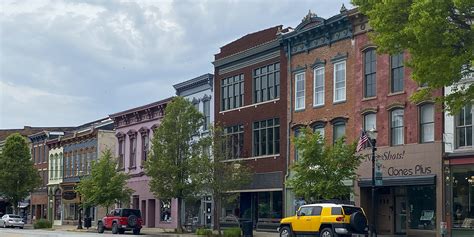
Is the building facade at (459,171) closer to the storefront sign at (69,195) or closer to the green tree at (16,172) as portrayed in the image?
the storefront sign at (69,195)

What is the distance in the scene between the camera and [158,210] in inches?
2345

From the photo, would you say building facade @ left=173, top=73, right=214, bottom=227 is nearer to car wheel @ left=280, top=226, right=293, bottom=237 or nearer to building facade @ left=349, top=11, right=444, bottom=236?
building facade @ left=349, top=11, right=444, bottom=236

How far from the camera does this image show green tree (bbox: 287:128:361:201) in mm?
34781

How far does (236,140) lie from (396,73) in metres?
15.4

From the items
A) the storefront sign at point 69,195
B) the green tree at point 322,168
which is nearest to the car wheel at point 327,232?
the green tree at point 322,168

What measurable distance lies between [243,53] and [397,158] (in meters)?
15.7

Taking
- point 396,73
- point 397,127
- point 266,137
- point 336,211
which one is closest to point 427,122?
point 397,127

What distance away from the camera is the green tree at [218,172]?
43.5m

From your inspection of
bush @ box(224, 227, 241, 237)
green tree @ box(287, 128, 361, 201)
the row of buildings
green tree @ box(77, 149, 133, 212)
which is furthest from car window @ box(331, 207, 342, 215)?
green tree @ box(77, 149, 133, 212)

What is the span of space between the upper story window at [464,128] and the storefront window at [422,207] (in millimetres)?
2694

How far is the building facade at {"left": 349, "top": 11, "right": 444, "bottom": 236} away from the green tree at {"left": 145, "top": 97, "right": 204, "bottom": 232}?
11.4 m

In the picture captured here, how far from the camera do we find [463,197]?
3434cm

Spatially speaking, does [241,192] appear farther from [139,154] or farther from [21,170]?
[21,170]

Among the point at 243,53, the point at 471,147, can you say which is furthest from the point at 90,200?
the point at 471,147
